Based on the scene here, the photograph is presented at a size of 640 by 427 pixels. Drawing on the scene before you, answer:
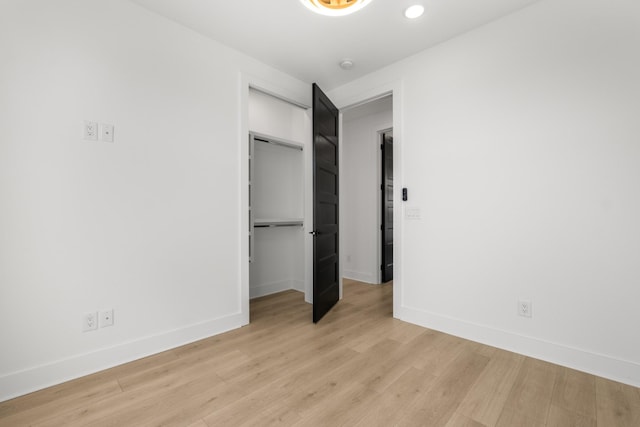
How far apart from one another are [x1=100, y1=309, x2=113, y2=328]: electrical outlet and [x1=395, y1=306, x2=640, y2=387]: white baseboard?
244cm

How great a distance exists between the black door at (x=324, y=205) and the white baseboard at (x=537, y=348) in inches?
35.1

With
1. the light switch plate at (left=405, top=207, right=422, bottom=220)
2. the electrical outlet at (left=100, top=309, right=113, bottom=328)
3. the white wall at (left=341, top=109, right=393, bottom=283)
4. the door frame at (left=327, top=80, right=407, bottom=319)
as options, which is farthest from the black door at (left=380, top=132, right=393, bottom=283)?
the electrical outlet at (left=100, top=309, right=113, bottom=328)

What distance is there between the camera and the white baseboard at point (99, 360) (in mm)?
1658

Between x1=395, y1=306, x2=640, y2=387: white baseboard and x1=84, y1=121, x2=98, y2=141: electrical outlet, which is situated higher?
x1=84, y1=121, x2=98, y2=141: electrical outlet

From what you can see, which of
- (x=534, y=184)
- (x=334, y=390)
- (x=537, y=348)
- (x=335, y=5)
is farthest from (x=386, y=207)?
(x=334, y=390)

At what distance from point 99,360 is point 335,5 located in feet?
9.22

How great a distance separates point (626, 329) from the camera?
1780 millimetres

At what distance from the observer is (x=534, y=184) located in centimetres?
211

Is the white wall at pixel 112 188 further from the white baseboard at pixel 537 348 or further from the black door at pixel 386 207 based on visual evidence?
the black door at pixel 386 207

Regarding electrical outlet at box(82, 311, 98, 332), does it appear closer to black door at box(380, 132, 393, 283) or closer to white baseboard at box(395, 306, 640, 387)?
white baseboard at box(395, 306, 640, 387)

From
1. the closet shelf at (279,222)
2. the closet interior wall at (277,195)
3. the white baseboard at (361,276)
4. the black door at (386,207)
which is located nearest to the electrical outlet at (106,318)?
the closet interior wall at (277,195)

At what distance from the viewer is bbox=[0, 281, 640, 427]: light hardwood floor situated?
1.47 meters

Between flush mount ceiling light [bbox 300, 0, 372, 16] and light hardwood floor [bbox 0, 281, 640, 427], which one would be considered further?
flush mount ceiling light [bbox 300, 0, 372, 16]

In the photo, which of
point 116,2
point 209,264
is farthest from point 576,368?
point 116,2
